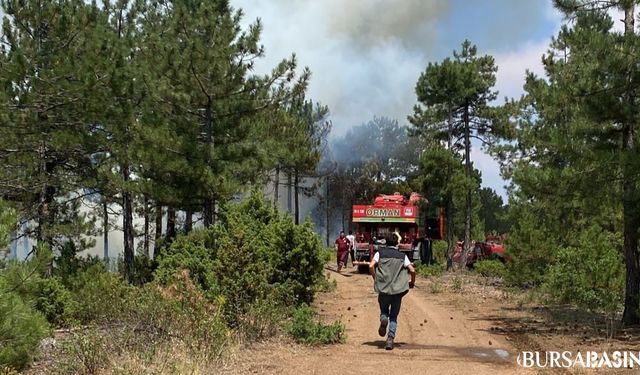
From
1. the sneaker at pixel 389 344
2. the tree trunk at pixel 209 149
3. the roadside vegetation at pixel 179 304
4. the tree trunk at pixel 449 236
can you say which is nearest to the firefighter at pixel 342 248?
the tree trunk at pixel 449 236

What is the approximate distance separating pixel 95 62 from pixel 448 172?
55.9 ft

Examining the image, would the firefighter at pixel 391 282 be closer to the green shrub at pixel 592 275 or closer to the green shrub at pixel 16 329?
the green shrub at pixel 16 329

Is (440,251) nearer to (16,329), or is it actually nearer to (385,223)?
(385,223)

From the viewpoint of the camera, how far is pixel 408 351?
30.2 ft

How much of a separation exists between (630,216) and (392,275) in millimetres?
4565

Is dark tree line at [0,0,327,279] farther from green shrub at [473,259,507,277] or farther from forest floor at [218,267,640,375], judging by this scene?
green shrub at [473,259,507,277]

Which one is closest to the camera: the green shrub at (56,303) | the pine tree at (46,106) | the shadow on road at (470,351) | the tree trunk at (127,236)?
the shadow on road at (470,351)

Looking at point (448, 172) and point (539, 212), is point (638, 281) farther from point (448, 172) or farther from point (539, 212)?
point (448, 172)

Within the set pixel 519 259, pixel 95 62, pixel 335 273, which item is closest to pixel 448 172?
pixel 335 273

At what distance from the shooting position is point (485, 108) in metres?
27.5

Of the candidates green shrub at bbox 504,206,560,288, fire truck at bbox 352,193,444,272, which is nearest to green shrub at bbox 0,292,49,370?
green shrub at bbox 504,206,560,288

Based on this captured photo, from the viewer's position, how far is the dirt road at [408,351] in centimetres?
796

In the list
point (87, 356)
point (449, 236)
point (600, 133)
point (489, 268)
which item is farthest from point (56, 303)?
point (449, 236)

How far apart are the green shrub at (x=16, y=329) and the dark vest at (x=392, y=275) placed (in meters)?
4.63
